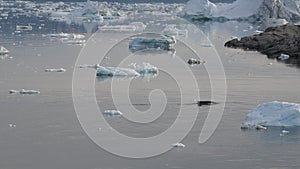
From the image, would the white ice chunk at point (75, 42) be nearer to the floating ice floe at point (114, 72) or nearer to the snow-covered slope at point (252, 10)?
the floating ice floe at point (114, 72)

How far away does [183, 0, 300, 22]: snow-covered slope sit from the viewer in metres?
44.9

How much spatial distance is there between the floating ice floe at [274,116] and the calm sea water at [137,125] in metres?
0.25

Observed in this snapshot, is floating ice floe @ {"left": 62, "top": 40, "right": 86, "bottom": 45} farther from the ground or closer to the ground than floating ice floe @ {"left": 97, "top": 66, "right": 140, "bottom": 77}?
closer to the ground

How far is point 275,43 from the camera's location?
29.6 metres

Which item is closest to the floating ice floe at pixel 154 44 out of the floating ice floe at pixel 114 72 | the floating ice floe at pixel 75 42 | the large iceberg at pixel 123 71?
the floating ice floe at pixel 75 42

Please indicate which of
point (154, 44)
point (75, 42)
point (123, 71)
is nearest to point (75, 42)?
point (75, 42)

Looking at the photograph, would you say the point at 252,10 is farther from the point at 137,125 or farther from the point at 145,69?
the point at 137,125

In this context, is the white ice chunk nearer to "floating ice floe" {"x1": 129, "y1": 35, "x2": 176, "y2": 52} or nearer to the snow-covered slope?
"floating ice floe" {"x1": 129, "y1": 35, "x2": 176, "y2": 52}

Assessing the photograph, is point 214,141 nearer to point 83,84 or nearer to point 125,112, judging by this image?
point 125,112

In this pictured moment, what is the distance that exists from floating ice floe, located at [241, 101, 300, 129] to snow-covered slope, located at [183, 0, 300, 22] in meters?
31.6

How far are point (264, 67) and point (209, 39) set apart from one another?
453 inches

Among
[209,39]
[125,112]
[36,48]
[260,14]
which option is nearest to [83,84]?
[125,112]

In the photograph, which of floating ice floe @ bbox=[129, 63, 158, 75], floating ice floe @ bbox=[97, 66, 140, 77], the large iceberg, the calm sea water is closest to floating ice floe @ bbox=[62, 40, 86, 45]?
the calm sea water

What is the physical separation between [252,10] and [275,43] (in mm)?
18359
